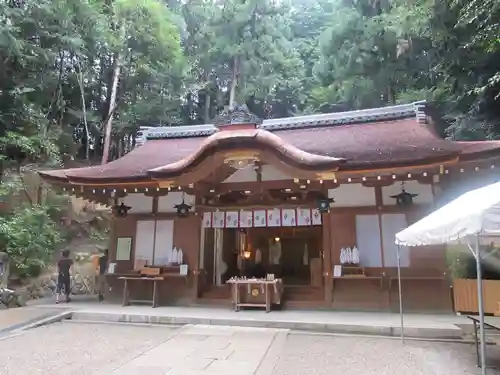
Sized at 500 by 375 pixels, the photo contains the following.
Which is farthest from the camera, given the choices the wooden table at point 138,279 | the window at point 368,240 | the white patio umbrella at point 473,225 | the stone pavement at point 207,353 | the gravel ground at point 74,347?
the wooden table at point 138,279

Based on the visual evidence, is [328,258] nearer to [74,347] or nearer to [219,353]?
[219,353]

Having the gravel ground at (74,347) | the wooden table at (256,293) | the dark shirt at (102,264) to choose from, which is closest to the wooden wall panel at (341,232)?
the wooden table at (256,293)

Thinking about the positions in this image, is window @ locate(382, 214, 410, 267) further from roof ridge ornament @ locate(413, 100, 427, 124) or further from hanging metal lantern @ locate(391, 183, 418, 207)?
roof ridge ornament @ locate(413, 100, 427, 124)

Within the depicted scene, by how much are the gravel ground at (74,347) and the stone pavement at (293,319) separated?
1.40ft

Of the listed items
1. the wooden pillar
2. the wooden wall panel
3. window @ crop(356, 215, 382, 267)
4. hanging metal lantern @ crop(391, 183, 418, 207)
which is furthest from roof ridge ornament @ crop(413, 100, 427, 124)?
the wooden pillar

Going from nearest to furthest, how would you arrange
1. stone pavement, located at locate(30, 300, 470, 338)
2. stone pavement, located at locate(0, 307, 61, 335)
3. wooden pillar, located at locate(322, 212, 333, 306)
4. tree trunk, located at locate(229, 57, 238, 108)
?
stone pavement, located at locate(30, 300, 470, 338) → stone pavement, located at locate(0, 307, 61, 335) → wooden pillar, located at locate(322, 212, 333, 306) → tree trunk, located at locate(229, 57, 238, 108)

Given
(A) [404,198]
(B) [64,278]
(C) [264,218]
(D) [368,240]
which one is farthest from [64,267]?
(A) [404,198]

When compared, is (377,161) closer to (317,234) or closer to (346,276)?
(346,276)

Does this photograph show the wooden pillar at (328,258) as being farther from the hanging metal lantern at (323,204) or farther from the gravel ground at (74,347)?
the gravel ground at (74,347)

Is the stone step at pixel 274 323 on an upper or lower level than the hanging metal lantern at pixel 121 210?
lower

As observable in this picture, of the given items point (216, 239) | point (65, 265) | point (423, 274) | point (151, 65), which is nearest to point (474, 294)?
point (423, 274)

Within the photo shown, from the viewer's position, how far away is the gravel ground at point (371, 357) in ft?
14.1

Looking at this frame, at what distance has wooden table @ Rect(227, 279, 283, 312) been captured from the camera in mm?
7750

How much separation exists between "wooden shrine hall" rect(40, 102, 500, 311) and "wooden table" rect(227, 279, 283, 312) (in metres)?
0.03
